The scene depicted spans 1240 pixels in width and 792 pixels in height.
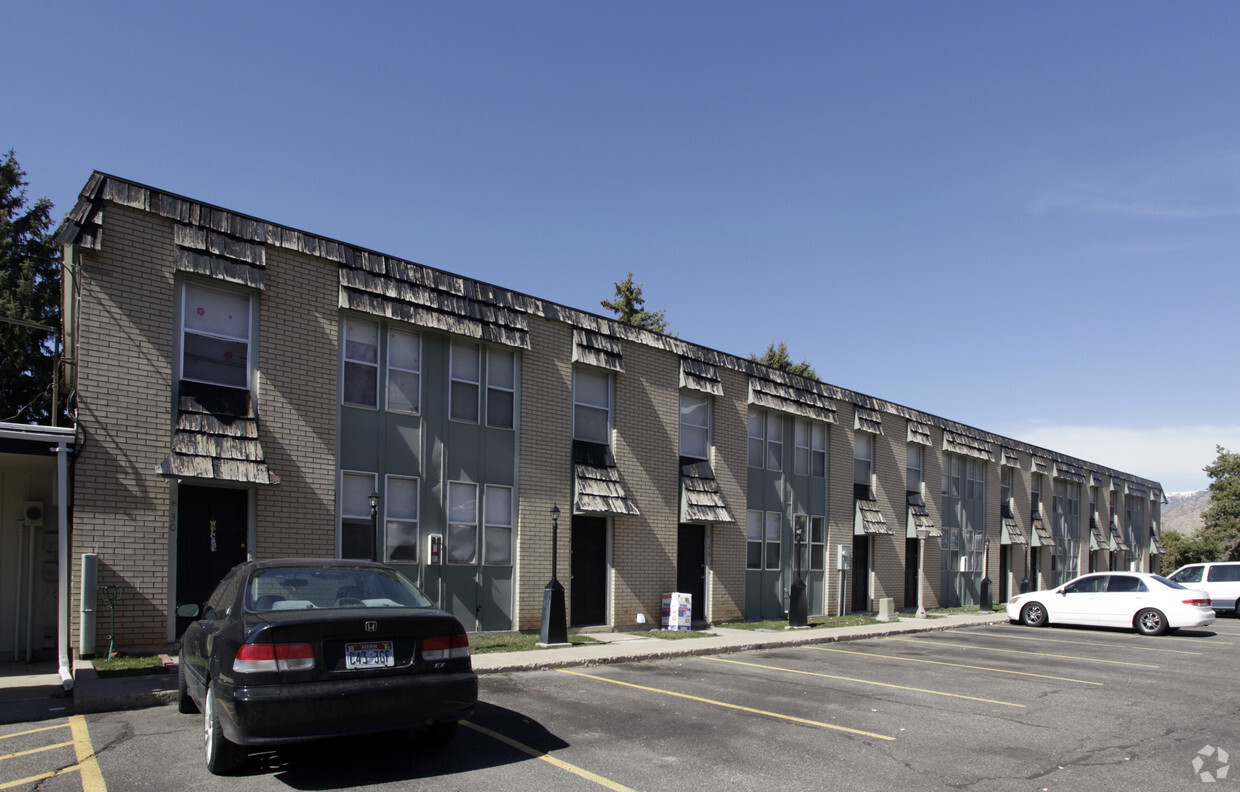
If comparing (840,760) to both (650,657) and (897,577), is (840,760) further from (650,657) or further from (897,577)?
(897,577)

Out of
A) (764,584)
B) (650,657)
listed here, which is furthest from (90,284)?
(764,584)

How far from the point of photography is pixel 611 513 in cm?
1761

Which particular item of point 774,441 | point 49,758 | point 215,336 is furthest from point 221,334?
point 774,441

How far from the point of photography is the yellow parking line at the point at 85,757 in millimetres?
6238

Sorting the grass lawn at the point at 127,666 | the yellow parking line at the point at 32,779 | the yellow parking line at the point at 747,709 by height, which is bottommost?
the yellow parking line at the point at 747,709

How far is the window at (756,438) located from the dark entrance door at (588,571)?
5.69 meters

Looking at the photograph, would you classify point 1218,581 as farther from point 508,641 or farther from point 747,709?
point 747,709

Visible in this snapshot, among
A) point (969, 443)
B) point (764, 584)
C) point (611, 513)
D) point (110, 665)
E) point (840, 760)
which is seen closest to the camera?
point (840, 760)

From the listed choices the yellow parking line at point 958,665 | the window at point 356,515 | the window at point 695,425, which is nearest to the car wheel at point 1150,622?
the yellow parking line at point 958,665

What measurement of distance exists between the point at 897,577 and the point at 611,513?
14087 millimetres

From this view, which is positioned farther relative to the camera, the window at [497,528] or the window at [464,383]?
the window at [497,528]

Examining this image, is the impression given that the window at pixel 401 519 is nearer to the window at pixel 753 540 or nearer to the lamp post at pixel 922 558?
the window at pixel 753 540

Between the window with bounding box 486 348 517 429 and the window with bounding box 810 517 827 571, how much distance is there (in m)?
11.3

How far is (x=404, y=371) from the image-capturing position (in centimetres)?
1504
